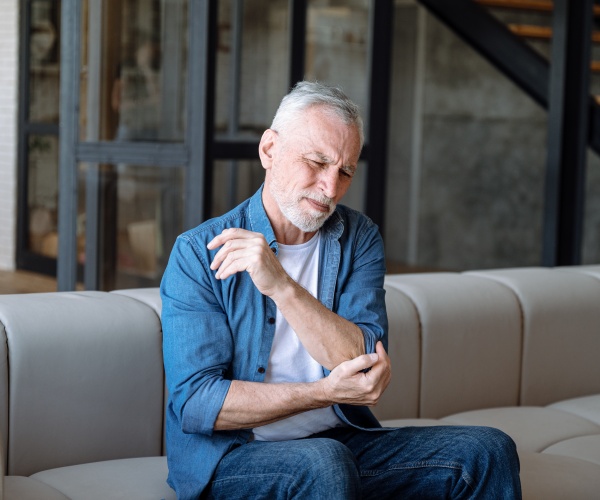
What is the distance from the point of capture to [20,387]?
7.30ft

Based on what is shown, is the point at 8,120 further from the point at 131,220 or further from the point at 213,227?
the point at 213,227

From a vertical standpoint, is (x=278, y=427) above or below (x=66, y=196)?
below

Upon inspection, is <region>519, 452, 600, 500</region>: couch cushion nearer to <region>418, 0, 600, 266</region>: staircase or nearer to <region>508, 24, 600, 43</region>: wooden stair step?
<region>418, 0, 600, 266</region>: staircase

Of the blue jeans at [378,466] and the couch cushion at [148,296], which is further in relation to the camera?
the couch cushion at [148,296]

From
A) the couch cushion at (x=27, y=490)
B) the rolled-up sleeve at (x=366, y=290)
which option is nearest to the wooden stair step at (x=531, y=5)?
the rolled-up sleeve at (x=366, y=290)

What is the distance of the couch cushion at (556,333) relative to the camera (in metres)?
3.20

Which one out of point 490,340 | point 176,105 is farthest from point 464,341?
point 176,105

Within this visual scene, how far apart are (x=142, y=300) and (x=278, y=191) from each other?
0.62 m

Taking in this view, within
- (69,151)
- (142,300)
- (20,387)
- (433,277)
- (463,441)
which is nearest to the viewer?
(463,441)

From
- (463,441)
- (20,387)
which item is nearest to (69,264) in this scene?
(20,387)

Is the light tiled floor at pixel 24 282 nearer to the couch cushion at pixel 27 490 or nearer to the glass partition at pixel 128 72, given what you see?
the glass partition at pixel 128 72

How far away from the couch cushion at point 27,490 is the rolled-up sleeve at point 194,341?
0.32 meters

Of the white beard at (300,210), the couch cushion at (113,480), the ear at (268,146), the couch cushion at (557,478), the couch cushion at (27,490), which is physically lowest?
the couch cushion at (557,478)

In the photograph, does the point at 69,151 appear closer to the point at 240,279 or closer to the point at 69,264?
the point at 69,264
